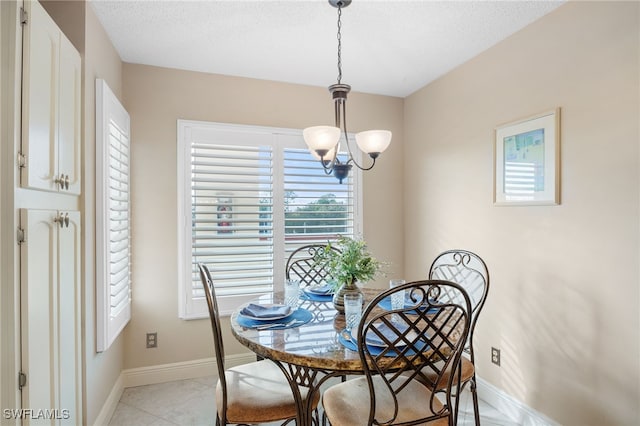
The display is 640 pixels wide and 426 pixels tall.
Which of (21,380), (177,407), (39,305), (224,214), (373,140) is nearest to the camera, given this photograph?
(21,380)

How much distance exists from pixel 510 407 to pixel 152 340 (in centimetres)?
279

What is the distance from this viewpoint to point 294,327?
1781 millimetres

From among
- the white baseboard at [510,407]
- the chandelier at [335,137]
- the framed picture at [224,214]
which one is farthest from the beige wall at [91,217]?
the white baseboard at [510,407]

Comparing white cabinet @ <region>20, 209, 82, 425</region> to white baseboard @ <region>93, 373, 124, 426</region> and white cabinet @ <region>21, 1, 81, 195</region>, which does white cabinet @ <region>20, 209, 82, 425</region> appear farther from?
white baseboard @ <region>93, 373, 124, 426</region>

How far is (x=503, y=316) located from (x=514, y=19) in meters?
2.02

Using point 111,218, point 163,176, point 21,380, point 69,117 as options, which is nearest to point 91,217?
point 111,218

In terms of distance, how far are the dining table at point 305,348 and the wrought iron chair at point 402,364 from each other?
0.31 ft

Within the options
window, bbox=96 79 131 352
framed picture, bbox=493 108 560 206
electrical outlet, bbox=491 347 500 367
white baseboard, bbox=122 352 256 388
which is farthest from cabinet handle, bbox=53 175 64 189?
electrical outlet, bbox=491 347 500 367

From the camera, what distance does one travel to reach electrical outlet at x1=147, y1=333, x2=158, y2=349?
296cm

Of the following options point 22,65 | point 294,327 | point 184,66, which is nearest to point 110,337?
point 294,327

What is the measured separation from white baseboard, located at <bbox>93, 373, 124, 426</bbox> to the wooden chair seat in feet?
3.47

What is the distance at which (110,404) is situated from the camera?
2488 millimetres

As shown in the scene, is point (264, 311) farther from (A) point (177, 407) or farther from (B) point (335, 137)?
(A) point (177, 407)

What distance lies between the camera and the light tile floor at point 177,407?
7.93 feet
